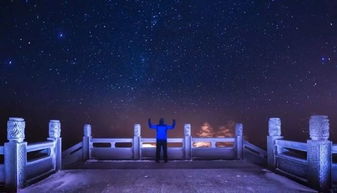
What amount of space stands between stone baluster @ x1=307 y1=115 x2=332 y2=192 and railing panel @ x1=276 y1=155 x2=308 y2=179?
1.14ft

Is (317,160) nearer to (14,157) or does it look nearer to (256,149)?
(256,149)

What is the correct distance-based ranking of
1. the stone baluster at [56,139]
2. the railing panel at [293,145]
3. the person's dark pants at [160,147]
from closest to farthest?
the railing panel at [293,145], the stone baluster at [56,139], the person's dark pants at [160,147]

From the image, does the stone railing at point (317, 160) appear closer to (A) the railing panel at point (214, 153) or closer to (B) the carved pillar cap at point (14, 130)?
(A) the railing panel at point (214, 153)

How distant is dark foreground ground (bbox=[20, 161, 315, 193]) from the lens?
730 cm

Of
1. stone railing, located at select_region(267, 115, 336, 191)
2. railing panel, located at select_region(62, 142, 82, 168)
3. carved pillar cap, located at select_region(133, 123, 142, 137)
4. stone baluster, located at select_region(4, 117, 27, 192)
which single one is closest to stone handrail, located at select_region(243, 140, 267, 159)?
stone railing, located at select_region(267, 115, 336, 191)

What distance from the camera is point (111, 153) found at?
13.6 m

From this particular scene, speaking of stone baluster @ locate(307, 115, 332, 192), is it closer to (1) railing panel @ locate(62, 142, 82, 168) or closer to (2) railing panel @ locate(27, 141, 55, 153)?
(2) railing panel @ locate(27, 141, 55, 153)

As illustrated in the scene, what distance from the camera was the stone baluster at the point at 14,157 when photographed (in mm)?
7441

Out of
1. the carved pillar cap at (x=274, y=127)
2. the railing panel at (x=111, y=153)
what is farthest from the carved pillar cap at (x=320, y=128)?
the railing panel at (x=111, y=153)

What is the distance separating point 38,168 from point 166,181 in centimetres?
375

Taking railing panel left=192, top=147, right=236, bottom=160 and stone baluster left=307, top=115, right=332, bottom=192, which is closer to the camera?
stone baluster left=307, top=115, right=332, bottom=192

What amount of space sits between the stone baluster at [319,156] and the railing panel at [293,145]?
0.45 m

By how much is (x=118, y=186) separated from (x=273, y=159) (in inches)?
210

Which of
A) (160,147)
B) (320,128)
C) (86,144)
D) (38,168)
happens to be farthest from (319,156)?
(86,144)
